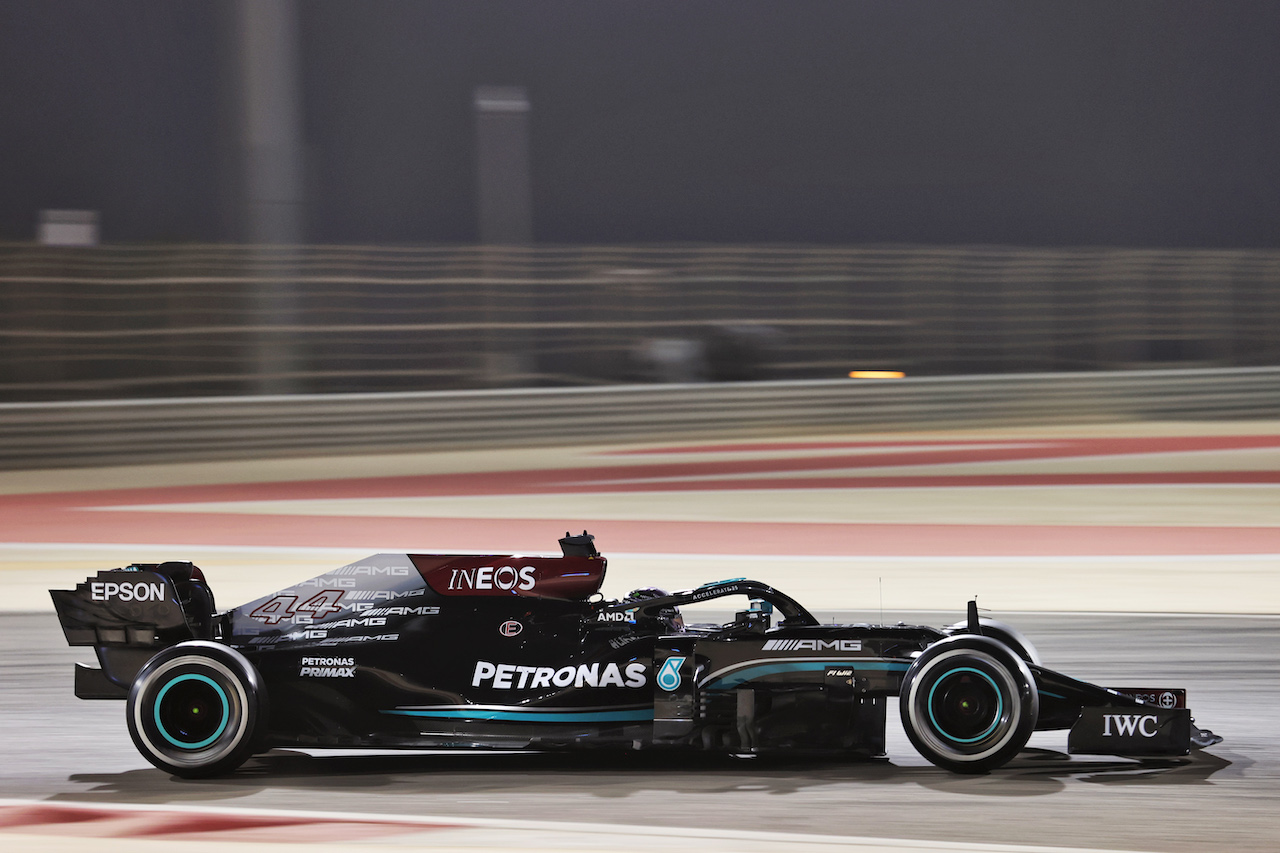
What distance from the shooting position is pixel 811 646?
15.3 feet

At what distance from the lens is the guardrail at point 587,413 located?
45.3 ft

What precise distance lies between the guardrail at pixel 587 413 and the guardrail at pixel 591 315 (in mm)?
1101

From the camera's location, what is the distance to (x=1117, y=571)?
9.12m

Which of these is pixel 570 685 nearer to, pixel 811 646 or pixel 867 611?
pixel 811 646

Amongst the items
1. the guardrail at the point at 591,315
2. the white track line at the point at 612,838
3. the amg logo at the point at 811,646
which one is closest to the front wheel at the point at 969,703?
the amg logo at the point at 811,646

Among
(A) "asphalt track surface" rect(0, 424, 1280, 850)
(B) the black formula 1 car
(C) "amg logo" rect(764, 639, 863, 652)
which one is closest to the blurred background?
(A) "asphalt track surface" rect(0, 424, 1280, 850)

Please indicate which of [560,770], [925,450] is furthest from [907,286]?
[560,770]

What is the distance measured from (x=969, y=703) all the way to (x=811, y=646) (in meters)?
0.53

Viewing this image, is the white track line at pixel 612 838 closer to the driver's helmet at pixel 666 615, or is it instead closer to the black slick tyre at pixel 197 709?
the black slick tyre at pixel 197 709

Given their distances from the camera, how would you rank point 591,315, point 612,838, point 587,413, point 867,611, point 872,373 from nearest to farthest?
point 612,838 < point 867,611 < point 587,413 < point 591,315 < point 872,373

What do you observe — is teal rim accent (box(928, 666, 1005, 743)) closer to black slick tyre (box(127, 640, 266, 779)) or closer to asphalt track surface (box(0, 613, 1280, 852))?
asphalt track surface (box(0, 613, 1280, 852))

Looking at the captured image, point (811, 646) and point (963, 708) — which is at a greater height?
point (811, 646)

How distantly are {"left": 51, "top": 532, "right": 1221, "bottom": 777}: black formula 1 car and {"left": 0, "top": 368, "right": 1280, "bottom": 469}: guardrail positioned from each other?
9522 mm

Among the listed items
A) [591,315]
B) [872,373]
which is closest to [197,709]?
[591,315]
